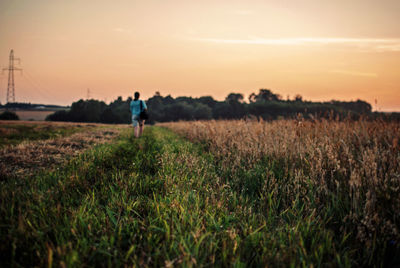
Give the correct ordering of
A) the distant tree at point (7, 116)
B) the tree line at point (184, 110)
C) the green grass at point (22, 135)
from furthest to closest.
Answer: the tree line at point (184, 110) → the distant tree at point (7, 116) → the green grass at point (22, 135)

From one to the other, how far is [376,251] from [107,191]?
9.69 ft

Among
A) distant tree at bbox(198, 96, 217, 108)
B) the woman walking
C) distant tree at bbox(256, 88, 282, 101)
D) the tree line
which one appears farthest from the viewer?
distant tree at bbox(256, 88, 282, 101)

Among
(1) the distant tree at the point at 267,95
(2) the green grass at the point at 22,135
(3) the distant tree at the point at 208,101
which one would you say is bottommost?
(2) the green grass at the point at 22,135

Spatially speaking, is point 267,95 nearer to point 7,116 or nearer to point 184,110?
point 184,110

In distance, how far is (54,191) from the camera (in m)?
2.74

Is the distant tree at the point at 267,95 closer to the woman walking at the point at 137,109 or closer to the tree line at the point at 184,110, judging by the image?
the tree line at the point at 184,110

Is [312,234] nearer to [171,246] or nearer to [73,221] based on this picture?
[171,246]

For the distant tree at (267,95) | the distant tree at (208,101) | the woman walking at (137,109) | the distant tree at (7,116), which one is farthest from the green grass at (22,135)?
the distant tree at (267,95)

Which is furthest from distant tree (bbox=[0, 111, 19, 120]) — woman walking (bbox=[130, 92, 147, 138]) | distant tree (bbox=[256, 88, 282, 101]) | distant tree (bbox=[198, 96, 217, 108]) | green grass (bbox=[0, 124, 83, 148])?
distant tree (bbox=[256, 88, 282, 101])

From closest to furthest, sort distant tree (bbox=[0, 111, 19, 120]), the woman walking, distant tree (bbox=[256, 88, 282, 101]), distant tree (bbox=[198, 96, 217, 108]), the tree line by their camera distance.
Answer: the woman walking → distant tree (bbox=[0, 111, 19, 120]) → the tree line → distant tree (bbox=[198, 96, 217, 108]) → distant tree (bbox=[256, 88, 282, 101])

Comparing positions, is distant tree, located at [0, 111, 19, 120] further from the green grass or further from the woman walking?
the woman walking

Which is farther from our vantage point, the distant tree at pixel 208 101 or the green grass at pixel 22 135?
the distant tree at pixel 208 101

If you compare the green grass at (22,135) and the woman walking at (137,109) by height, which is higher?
the woman walking at (137,109)

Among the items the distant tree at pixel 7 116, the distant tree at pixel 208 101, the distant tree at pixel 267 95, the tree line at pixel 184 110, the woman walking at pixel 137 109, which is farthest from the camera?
the distant tree at pixel 267 95
